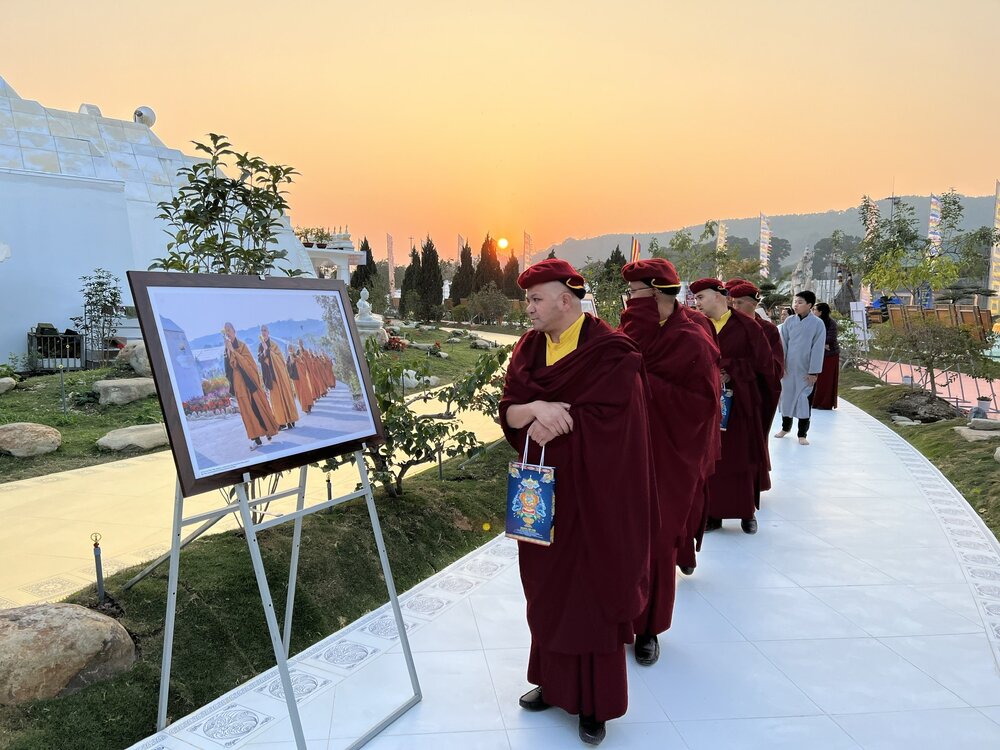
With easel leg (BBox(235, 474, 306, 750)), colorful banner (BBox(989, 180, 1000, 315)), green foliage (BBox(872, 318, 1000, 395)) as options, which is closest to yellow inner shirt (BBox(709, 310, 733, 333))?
easel leg (BBox(235, 474, 306, 750))

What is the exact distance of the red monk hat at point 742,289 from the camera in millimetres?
5898

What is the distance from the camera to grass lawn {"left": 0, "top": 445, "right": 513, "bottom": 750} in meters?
2.46

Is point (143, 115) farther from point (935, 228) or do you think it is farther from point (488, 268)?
point (935, 228)

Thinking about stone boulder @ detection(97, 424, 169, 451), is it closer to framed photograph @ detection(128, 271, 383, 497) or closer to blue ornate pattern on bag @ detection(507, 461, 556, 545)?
framed photograph @ detection(128, 271, 383, 497)

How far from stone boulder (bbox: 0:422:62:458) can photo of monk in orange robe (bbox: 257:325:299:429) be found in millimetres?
6246

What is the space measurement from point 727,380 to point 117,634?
395cm

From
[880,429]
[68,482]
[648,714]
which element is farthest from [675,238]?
[648,714]

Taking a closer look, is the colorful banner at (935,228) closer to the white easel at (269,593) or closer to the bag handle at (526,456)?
the bag handle at (526,456)

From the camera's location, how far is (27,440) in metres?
7.10

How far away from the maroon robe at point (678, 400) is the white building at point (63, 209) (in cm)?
1273

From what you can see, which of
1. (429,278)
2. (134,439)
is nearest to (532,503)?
(134,439)

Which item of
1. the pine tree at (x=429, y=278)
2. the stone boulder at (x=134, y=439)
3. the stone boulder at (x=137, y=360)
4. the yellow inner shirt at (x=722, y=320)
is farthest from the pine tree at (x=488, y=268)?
the yellow inner shirt at (x=722, y=320)

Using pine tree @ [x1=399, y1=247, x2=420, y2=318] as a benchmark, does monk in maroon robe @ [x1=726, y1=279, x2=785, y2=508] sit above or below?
below

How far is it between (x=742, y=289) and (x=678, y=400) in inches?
118
